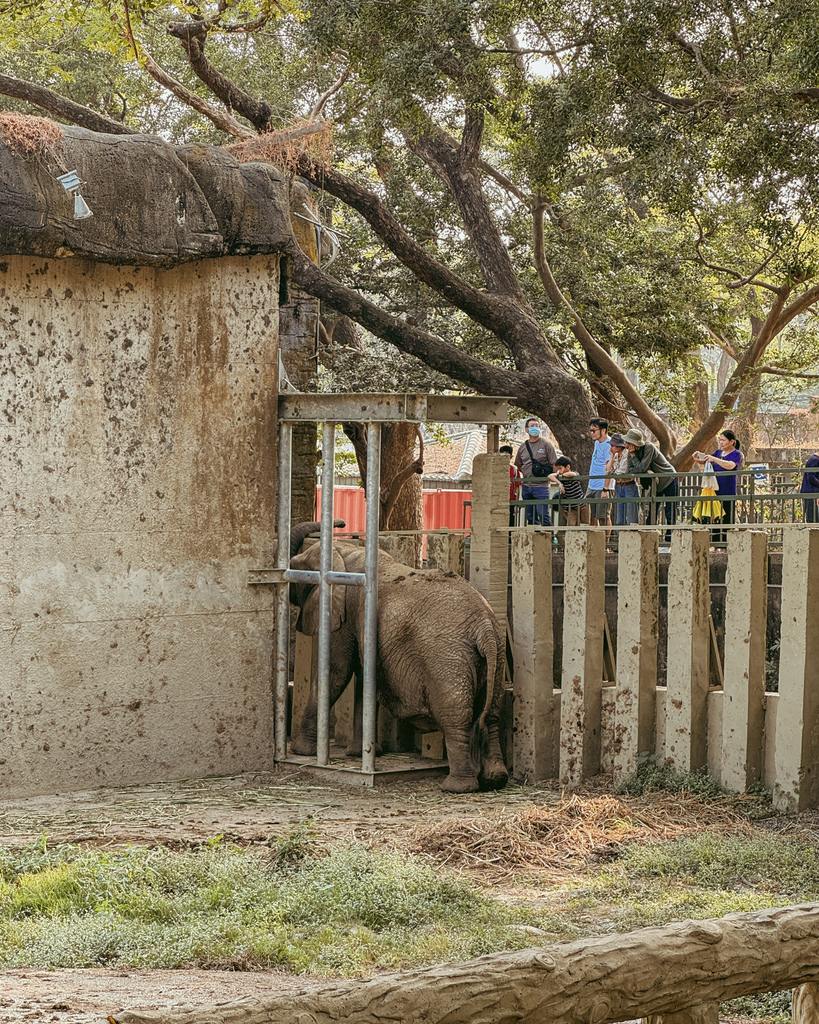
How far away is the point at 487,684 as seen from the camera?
329 inches

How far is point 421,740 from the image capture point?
922 centimetres

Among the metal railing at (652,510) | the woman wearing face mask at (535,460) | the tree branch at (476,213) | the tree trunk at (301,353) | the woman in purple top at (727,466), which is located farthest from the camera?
the tree branch at (476,213)

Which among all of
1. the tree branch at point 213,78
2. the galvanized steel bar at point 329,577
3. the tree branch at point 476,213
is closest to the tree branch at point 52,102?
the tree branch at point 213,78

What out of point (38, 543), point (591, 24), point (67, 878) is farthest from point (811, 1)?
point (67, 878)

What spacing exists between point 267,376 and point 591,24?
14.9 ft

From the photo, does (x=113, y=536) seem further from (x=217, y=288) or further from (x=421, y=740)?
(x=421, y=740)

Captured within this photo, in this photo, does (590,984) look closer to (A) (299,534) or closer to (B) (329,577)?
(B) (329,577)

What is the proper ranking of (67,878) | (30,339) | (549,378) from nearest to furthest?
(67,878)
(30,339)
(549,378)

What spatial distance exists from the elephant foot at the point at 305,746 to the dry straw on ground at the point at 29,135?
4562mm

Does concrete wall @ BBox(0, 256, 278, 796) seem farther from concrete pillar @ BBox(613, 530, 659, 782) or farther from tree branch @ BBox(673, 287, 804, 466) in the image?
tree branch @ BBox(673, 287, 804, 466)

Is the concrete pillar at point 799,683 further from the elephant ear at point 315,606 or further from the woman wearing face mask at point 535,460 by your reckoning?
the woman wearing face mask at point 535,460

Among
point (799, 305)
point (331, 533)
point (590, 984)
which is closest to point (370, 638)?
point (331, 533)

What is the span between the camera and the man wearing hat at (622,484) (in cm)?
1154

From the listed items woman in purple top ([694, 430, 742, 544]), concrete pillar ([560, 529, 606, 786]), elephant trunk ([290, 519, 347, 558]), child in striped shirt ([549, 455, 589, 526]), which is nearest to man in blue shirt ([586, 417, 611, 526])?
child in striped shirt ([549, 455, 589, 526])
